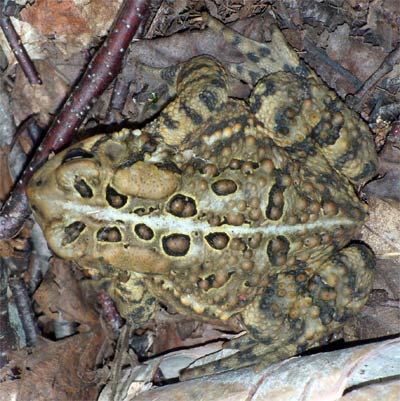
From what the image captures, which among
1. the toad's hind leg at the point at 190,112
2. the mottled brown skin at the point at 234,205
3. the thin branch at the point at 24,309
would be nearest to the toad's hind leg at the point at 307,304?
the mottled brown skin at the point at 234,205

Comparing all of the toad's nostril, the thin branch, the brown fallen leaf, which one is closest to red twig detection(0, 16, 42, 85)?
the thin branch

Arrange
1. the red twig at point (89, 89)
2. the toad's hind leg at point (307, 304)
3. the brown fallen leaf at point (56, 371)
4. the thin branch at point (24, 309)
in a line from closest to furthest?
1. the toad's hind leg at point (307, 304)
2. the red twig at point (89, 89)
3. the brown fallen leaf at point (56, 371)
4. the thin branch at point (24, 309)

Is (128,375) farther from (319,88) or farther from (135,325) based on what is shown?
(319,88)

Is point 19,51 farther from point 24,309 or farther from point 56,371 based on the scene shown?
point 56,371

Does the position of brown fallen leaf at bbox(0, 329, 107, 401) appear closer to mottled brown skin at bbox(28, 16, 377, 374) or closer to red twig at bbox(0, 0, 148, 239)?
mottled brown skin at bbox(28, 16, 377, 374)

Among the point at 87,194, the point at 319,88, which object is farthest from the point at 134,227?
the point at 319,88

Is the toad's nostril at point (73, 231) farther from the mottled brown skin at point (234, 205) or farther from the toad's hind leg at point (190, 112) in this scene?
the toad's hind leg at point (190, 112)

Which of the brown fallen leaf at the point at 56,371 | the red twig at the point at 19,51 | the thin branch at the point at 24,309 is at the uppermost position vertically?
the red twig at the point at 19,51
